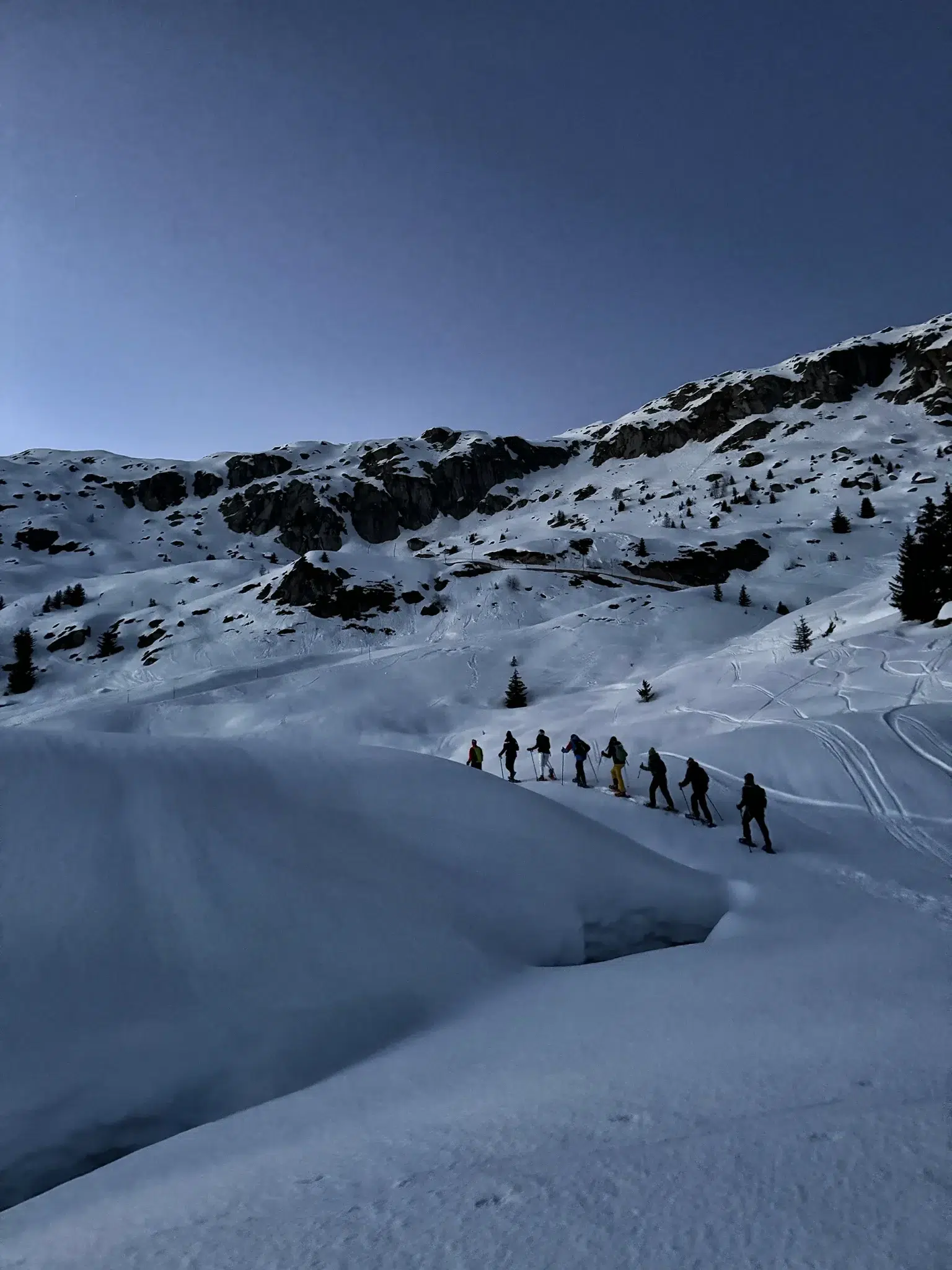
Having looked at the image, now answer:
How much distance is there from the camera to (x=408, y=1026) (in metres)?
4.72

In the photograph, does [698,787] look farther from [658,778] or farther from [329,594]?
[329,594]

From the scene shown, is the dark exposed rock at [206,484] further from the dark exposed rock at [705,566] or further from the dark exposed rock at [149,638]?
the dark exposed rock at [705,566]

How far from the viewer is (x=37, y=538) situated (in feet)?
A: 322

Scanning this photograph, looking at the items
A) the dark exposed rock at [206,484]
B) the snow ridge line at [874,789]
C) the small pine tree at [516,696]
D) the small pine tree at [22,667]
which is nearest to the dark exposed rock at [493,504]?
the dark exposed rock at [206,484]

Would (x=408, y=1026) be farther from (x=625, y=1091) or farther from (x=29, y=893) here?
(x=29, y=893)

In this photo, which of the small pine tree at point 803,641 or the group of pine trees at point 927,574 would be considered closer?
the group of pine trees at point 927,574

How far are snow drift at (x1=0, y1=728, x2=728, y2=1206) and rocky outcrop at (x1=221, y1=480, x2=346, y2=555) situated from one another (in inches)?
4225

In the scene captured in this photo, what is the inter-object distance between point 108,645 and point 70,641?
214 inches

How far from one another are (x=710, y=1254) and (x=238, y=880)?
173 inches

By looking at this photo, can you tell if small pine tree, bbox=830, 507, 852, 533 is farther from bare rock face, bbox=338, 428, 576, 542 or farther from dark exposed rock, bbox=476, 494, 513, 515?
bare rock face, bbox=338, 428, 576, 542

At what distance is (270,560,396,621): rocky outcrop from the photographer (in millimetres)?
48956

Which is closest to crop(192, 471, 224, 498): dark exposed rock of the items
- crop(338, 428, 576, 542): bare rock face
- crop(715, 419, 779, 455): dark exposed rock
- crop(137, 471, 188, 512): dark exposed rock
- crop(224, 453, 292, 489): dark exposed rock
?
crop(137, 471, 188, 512): dark exposed rock

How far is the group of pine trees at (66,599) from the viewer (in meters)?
60.3

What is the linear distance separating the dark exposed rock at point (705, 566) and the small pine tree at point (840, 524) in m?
8.09
